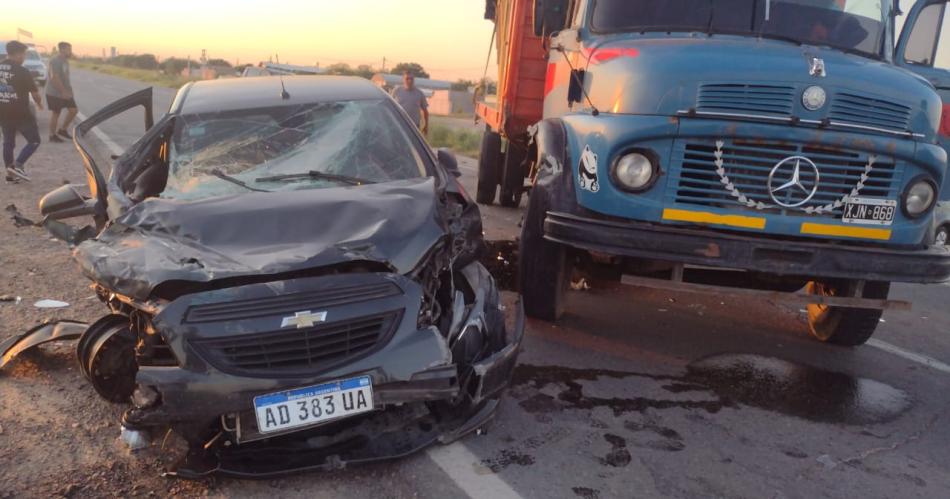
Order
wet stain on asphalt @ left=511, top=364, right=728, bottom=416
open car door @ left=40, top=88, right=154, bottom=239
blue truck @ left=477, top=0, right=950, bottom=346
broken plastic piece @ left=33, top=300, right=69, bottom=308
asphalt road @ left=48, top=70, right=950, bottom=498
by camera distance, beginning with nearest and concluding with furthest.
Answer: asphalt road @ left=48, top=70, right=950, bottom=498 < wet stain on asphalt @ left=511, top=364, right=728, bottom=416 < blue truck @ left=477, top=0, right=950, bottom=346 < open car door @ left=40, top=88, right=154, bottom=239 < broken plastic piece @ left=33, top=300, right=69, bottom=308

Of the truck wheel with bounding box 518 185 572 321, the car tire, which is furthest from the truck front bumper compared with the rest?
the car tire

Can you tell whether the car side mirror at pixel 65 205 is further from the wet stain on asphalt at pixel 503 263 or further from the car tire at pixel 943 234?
the car tire at pixel 943 234

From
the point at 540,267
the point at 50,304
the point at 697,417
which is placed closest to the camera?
the point at 697,417

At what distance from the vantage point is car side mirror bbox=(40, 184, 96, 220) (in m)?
4.07

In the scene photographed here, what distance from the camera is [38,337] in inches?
154

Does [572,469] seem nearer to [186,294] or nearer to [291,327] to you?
[291,327]

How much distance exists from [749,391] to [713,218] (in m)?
1.04

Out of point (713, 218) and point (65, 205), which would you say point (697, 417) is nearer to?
point (713, 218)

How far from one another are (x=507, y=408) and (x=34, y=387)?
240 centimetres

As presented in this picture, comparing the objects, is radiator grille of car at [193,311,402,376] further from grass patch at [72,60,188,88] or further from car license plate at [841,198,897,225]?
grass patch at [72,60,188,88]

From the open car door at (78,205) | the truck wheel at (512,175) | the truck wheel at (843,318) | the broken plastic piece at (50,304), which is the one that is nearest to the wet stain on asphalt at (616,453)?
the truck wheel at (843,318)

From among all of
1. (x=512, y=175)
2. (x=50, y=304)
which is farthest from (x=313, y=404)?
(x=512, y=175)

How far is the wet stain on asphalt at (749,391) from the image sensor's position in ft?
12.7

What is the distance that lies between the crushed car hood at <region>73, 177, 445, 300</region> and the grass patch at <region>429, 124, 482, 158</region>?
1402 cm
